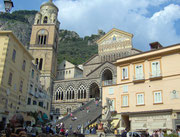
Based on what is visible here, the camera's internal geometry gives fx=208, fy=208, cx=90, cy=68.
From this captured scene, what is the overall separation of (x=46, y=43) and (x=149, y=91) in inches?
1390

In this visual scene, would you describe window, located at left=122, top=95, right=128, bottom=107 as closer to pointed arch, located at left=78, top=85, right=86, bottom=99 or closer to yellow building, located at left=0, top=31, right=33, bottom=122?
yellow building, located at left=0, top=31, right=33, bottom=122

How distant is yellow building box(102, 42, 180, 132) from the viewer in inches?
828

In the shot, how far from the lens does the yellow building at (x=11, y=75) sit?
22.0 metres

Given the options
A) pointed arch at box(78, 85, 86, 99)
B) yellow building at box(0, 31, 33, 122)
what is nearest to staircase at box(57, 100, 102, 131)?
yellow building at box(0, 31, 33, 122)

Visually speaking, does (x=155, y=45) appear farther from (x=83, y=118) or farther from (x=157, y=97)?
(x=83, y=118)

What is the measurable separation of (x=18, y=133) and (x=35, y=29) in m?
53.1

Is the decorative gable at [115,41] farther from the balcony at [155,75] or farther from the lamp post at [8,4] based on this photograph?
the lamp post at [8,4]

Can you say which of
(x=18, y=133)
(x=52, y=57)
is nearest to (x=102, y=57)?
(x=52, y=57)

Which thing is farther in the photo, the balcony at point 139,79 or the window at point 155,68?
the balcony at point 139,79

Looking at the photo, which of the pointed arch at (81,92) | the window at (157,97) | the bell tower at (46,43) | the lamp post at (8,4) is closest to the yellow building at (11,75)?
the lamp post at (8,4)

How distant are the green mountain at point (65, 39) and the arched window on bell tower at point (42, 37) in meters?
30.3

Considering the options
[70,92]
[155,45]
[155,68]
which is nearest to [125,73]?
[155,68]

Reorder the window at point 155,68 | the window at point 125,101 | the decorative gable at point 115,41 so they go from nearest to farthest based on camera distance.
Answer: the window at point 155,68 < the window at point 125,101 < the decorative gable at point 115,41

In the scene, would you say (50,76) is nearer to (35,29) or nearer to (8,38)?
(35,29)
